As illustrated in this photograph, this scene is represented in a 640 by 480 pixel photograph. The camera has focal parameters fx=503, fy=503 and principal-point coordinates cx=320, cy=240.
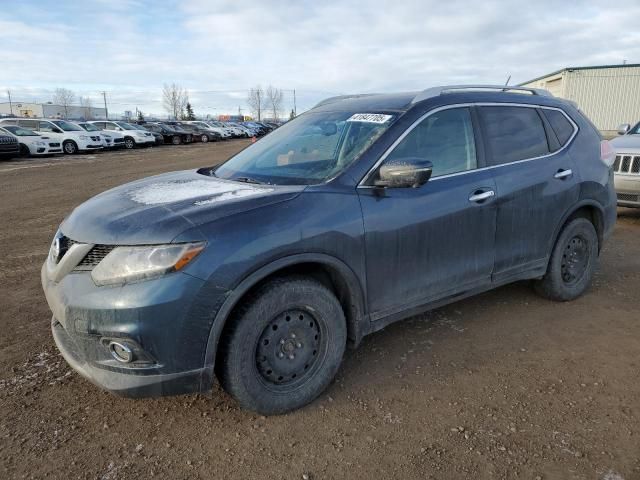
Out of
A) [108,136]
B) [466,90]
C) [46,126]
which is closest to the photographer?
[466,90]

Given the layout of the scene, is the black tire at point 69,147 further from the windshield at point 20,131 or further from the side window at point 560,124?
the side window at point 560,124

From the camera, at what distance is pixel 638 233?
23.4 feet

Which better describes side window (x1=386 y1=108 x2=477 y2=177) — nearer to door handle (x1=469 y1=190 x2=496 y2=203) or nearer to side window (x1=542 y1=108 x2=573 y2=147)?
door handle (x1=469 y1=190 x2=496 y2=203)

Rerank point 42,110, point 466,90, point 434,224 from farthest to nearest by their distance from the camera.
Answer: point 42,110, point 466,90, point 434,224

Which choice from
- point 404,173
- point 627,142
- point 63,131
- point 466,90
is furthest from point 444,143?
point 63,131

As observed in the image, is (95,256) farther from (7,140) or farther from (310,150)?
(7,140)

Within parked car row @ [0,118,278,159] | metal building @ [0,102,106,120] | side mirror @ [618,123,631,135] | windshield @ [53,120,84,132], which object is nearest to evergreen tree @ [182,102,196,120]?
metal building @ [0,102,106,120]

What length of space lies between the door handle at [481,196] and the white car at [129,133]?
90.8 ft

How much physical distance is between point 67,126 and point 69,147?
149cm

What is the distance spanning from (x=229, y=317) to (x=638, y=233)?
6.72m

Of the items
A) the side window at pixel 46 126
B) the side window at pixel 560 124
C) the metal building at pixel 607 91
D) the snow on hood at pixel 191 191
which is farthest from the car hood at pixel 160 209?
the metal building at pixel 607 91

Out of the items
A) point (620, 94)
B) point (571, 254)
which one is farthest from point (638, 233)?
point (620, 94)

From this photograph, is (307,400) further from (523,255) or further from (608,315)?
(608,315)

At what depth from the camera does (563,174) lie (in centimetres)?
409
